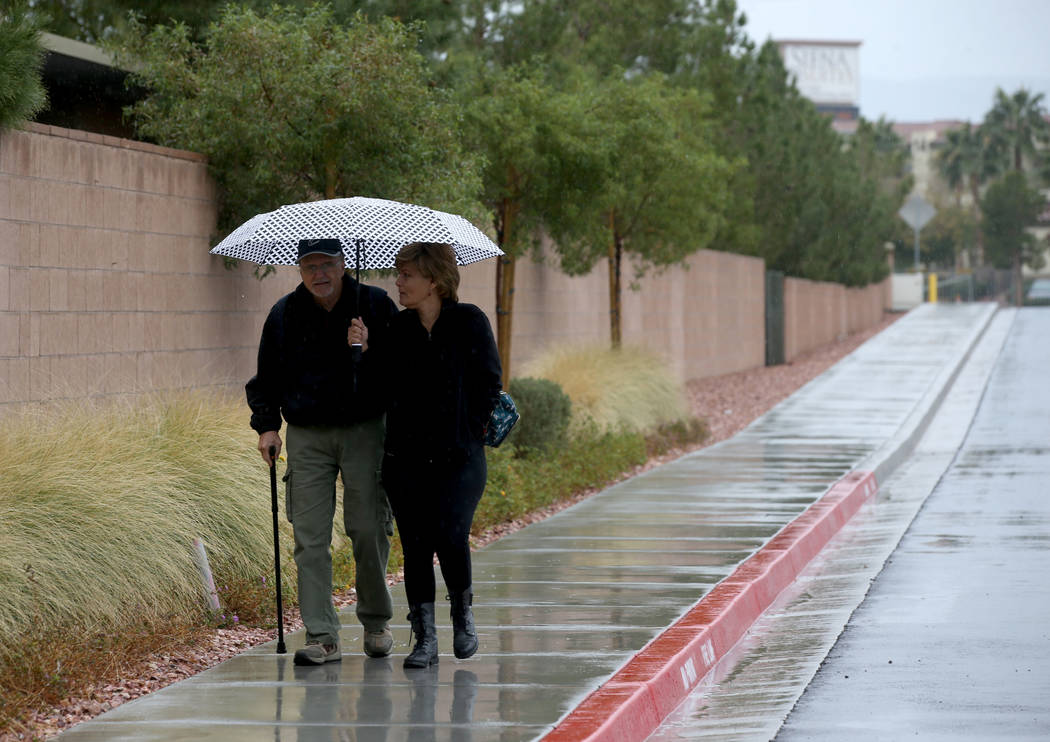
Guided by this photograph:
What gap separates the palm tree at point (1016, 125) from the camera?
119562 mm

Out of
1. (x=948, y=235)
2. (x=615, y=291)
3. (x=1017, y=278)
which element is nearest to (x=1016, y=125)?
(x=948, y=235)

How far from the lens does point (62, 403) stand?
11.6 metres

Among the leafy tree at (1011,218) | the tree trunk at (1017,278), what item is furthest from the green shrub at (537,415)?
the tree trunk at (1017,278)

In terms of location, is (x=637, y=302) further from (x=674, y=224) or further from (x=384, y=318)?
(x=384, y=318)

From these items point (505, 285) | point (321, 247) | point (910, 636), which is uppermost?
point (321, 247)

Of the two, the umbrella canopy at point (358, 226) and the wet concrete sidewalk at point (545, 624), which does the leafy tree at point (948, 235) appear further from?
the umbrella canopy at point (358, 226)

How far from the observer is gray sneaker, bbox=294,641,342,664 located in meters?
7.86

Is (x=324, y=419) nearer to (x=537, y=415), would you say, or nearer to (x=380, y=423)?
(x=380, y=423)

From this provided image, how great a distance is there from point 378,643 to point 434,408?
1201 millimetres

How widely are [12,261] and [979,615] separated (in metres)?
6.53

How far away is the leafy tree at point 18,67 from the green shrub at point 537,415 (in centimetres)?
689

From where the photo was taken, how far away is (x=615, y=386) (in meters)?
21.1

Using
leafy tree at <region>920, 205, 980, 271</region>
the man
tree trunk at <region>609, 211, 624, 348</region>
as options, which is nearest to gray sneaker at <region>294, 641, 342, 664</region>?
the man

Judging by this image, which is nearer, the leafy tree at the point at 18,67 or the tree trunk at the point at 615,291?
the leafy tree at the point at 18,67
